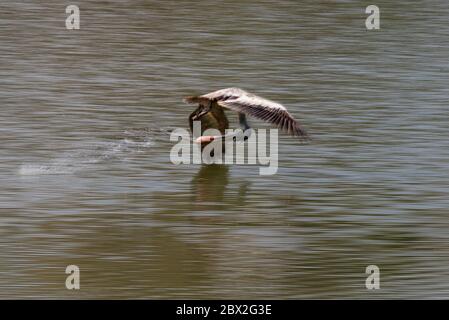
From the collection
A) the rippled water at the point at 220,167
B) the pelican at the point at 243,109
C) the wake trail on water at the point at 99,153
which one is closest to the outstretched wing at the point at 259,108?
the pelican at the point at 243,109

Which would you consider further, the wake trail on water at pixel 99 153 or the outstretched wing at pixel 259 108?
the outstretched wing at pixel 259 108

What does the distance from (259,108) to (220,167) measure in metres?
0.63

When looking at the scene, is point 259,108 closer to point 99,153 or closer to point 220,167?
point 220,167

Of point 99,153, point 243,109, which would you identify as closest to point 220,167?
point 243,109

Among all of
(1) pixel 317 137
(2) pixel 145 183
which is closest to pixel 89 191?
(2) pixel 145 183

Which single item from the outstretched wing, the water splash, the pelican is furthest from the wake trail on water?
the outstretched wing

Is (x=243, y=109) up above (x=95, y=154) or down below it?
above

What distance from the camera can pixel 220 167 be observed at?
417 inches

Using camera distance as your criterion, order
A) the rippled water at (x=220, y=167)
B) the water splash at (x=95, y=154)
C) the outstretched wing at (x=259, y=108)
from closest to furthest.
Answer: the rippled water at (x=220, y=167)
the water splash at (x=95, y=154)
the outstretched wing at (x=259, y=108)

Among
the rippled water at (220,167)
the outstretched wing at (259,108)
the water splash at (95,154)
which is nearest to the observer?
the rippled water at (220,167)

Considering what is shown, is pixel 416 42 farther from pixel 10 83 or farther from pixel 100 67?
pixel 10 83

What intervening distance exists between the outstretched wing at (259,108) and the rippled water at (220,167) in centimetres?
36

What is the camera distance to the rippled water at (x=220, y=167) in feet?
26.2

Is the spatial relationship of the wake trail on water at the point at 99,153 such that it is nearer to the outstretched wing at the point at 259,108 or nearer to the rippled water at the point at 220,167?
the rippled water at the point at 220,167
